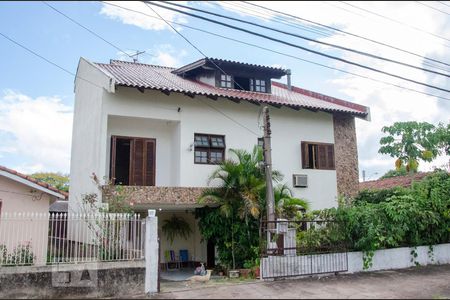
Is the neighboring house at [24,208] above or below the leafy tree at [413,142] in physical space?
below

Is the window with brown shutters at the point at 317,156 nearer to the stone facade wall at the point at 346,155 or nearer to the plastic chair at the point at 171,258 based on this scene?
the stone facade wall at the point at 346,155

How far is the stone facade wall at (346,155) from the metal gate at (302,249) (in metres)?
4.97

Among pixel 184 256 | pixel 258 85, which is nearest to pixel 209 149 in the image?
pixel 258 85

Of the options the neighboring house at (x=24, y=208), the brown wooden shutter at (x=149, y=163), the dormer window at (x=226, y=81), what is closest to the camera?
the neighboring house at (x=24, y=208)

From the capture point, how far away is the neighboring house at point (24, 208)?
10.0 metres

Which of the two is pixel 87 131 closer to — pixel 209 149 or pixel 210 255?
pixel 209 149

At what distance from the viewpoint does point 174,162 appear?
50.0ft

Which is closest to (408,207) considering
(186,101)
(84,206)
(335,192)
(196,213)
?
(335,192)

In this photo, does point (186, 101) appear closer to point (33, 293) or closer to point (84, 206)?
point (84, 206)

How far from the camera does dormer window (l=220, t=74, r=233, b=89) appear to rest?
1756 centimetres

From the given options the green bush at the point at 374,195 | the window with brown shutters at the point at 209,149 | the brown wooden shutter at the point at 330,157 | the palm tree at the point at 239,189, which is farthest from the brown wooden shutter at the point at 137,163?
the green bush at the point at 374,195

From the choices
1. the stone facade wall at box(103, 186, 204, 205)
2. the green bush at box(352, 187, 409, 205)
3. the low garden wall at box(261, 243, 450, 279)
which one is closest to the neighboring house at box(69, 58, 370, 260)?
the stone facade wall at box(103, 186, 204, 205)

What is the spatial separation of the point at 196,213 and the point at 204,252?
2.43 m

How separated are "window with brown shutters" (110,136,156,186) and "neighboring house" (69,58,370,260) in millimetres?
35
